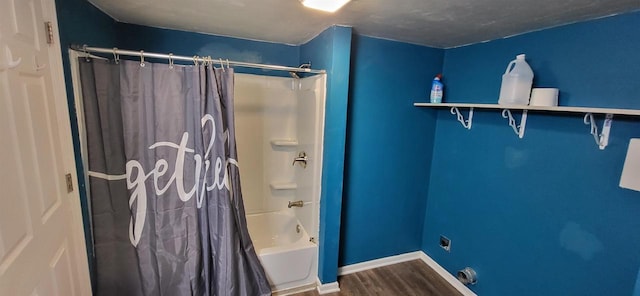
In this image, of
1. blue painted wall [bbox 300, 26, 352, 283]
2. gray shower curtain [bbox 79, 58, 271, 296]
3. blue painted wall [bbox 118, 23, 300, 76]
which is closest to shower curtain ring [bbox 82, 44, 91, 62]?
gray shower curtain [bbox 79, 58, 271, 296]

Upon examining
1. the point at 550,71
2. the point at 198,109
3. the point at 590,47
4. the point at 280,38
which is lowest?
the point at 198,109

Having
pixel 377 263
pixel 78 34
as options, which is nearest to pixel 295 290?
pixel 377 263

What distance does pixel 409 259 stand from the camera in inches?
100

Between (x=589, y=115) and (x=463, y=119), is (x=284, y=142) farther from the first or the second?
(x=589, y=115)

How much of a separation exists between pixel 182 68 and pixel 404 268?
8.05 feet

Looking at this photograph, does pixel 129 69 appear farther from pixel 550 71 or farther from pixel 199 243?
pixel 550 71

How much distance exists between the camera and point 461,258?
2.16m

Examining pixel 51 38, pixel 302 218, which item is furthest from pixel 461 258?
pixel 51 38

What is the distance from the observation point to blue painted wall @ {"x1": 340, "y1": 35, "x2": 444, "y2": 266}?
6.89 feet

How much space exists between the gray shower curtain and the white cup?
5.94 ft

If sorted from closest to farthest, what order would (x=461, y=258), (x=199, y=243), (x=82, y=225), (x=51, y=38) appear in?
(x=51, y=38) < (x=82, y=225) < (x=199, y=243) < (x=461, y=258)

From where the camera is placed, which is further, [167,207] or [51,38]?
[167,207]

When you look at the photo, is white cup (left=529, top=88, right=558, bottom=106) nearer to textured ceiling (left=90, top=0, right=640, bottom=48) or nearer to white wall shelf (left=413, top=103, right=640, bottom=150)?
white wall shelf (left=413, top=103, right=640, bottom=150)

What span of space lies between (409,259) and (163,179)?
89.5 inches
